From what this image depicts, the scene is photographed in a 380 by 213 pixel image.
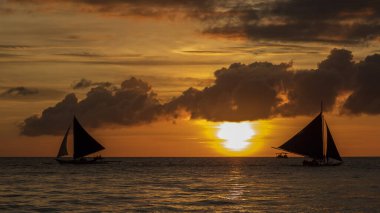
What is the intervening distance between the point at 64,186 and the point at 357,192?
36.2 meters

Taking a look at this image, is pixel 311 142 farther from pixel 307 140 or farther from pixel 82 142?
pixel 82 142

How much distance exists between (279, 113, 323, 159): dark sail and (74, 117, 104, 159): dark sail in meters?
42.6

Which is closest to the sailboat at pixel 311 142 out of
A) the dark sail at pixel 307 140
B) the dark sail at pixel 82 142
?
the dark sail at pixel 307 140

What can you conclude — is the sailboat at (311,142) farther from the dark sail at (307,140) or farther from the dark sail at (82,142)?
the dark sail at (82,142)

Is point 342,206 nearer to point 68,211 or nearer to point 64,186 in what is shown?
point 68,211

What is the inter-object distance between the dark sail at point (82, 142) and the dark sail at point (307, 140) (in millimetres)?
42613

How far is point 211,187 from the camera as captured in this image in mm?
86500

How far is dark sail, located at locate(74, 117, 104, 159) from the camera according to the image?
14812 cm

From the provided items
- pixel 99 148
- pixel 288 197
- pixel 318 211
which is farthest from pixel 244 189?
pixel 99 148

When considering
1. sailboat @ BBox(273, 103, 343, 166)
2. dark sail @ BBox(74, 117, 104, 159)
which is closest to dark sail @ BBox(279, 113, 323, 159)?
sailboat @ BBox(273, 103, 343, 166)

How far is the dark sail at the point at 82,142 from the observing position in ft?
486

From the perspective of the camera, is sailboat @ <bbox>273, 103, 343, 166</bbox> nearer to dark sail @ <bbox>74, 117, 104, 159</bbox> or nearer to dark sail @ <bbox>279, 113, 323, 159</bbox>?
dark sail @ <bbox>279, 113, 323, 159</bbox>

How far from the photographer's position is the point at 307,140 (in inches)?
5197

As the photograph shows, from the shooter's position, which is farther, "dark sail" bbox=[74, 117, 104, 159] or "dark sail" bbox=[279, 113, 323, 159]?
"dark sail" bbox=[74, 117, 104, 159]
